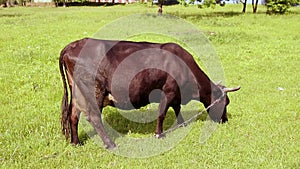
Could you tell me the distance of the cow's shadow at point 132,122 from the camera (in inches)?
266

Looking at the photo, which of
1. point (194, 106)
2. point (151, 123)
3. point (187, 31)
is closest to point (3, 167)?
point (151, 123)

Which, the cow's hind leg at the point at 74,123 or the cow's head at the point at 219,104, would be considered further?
the cow's head at the point at 219,104

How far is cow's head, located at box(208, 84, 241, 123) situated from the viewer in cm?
696

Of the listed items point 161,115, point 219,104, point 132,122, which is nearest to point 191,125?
point 219,104

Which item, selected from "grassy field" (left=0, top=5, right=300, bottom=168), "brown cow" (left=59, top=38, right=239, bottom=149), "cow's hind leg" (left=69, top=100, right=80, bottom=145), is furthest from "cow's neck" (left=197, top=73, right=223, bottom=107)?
"cow's hind leg" (left=69, top=100, right=80, bottom=145)

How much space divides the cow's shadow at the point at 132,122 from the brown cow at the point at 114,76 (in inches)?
22.1

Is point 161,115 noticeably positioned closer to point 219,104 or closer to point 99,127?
point 99,127

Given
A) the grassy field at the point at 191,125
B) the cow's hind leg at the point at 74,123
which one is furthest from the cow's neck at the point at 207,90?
the cow's hind leg at the point at 74,123

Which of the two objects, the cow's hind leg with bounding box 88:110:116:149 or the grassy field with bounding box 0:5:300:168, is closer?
the grassy field with bounding box 0:5:300:168

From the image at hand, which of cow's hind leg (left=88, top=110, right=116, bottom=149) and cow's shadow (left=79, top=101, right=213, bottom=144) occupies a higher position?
cow's hind leg (left=88, top=110, right=116, bottom=149)

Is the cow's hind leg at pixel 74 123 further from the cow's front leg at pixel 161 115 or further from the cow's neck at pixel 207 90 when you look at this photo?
the cow's neck at pixel 207 90

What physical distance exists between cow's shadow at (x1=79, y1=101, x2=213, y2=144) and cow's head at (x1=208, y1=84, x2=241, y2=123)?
0.39 m

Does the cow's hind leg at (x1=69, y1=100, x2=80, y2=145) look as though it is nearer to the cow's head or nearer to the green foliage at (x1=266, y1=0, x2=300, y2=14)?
the cow's head

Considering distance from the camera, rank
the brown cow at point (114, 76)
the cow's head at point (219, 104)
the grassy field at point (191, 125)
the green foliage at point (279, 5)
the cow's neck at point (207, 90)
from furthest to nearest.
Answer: the green foliage at point (279, 5) < the cow's head at point (219, 104) < the cow's neck at point (207, 90) < the brown cow at point (114, 76) < the grassy field at point (191, 125)
